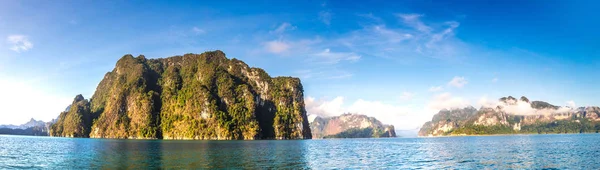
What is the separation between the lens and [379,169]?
4991 centimetres

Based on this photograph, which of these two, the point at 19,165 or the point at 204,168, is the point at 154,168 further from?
the point at 19,165

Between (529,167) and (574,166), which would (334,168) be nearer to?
(529,167)

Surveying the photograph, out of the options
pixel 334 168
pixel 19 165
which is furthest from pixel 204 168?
pixel 19 165

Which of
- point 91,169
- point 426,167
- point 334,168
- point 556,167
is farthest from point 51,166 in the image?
point 556,167

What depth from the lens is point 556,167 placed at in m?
50.0

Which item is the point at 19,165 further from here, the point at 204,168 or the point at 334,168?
the point at 334,168

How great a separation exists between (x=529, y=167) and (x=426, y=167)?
1346cm

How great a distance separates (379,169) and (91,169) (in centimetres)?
3714

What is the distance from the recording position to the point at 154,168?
47.8 meters

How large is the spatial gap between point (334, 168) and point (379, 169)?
6157mm

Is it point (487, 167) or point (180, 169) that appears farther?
point (487, 167)

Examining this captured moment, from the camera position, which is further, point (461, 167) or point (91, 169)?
point (461, 167)

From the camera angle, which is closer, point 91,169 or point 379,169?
point 91,169

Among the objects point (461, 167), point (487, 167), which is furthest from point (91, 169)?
point (487, 167)
